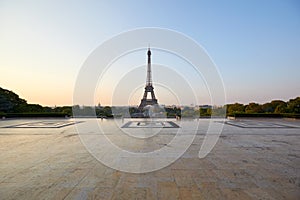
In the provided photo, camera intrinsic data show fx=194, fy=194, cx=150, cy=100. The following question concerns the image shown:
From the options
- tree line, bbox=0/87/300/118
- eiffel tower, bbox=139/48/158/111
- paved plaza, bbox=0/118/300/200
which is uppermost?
eiffel tower, bbox=139/48/158/111

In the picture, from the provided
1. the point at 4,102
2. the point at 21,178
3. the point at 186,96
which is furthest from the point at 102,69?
the point at 4,102

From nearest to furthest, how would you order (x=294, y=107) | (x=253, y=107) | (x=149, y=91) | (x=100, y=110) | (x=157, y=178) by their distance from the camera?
1. (x=157, y=178)
2. (x=100, y=110)
3. (x=294, y=107)
4. (x=149, y=91)
5. (x=253, y=107)

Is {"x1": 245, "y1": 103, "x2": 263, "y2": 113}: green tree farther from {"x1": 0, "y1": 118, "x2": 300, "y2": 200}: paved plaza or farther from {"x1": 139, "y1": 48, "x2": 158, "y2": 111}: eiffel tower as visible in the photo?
{"x1": 0, "y1": 118, "x2": 300, "y2": 200}: paved plaza

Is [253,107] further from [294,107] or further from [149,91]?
[149,91]

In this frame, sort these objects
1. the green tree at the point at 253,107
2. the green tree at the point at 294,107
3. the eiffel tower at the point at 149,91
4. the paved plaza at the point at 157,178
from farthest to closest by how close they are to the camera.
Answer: the green tree at the point at 253,107 → the eiffel tower at the point at 149,91 → the green tree at the point at 294,107 → the paved plaza at the point at 157,178

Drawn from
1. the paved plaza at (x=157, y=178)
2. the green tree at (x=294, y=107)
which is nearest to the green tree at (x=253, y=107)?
the green tree at (x=294, y=107)

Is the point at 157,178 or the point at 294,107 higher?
the point at 294,107

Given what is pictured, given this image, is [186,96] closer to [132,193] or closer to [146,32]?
[146,32]

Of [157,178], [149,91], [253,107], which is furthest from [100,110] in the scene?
[253,107]

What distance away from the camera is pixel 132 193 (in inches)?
120

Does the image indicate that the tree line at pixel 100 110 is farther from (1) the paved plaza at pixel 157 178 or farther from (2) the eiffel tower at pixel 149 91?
(1) the paved plaza at pixel 157 178

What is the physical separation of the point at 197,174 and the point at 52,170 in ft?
9.90

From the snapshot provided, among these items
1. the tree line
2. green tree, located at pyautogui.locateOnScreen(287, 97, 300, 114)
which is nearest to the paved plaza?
the tree line

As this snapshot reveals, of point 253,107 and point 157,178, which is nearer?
Result: point 157,178
